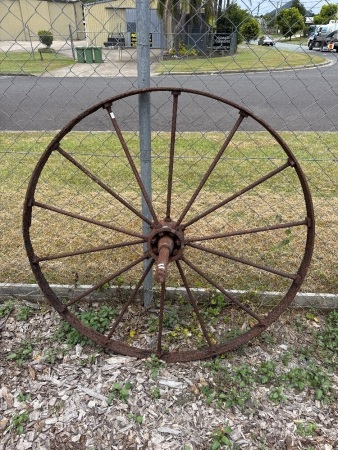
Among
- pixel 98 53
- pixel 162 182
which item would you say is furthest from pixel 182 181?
pixel 98 53

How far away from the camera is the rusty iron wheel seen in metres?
1.79

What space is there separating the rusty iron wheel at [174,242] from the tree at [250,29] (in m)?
0.39

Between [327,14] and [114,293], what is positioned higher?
[327,14]

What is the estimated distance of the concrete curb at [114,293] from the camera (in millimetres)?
2277

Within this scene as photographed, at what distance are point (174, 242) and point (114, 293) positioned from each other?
716mm

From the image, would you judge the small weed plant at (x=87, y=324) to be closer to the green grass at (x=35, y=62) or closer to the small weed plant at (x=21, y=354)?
the small weed plant at (x=21, y=354)

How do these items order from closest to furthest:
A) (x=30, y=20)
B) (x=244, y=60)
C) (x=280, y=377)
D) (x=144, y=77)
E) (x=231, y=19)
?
1. (x=144, y=77)
2. (x=280, y=377)
3. (x=231, y=19)
4. (x=244, y=60)
5. (x=30, y=20)

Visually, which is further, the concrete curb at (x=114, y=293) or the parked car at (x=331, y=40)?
the concrete curb at (x=114, y=293)

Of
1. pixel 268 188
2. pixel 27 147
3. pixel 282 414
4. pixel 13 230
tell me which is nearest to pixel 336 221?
pixel 268 188

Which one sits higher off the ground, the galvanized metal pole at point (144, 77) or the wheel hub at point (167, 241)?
the galvanized metal pole at point (144, 77)

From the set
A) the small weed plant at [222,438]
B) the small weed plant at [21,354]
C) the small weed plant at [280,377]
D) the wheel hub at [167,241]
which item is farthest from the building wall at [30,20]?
the small weed plant at [222,438]

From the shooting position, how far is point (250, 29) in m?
2.38

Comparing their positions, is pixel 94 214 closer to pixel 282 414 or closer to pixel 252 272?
pixel 252 272

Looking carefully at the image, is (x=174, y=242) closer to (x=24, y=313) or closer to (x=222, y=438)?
(x=222, y=438)
